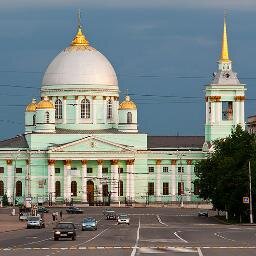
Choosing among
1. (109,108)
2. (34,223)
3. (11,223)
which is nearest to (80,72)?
(109,108)

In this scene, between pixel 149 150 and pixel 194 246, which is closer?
pixel 194 246

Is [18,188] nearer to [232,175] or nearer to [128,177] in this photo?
[128,177]

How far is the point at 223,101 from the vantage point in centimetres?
19612

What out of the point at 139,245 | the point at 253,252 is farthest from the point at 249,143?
the point at 253,252

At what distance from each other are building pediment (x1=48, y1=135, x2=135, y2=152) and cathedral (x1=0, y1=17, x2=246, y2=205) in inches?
5.1

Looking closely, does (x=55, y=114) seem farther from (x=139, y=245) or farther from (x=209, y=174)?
(x=139, y=245)

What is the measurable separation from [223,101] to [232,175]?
7263 cm

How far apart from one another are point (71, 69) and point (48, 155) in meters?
13.9

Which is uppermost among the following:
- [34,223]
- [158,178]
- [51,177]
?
[158,178]

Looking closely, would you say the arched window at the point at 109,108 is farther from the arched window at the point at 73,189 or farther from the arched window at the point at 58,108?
the arched window at the point at 73,189

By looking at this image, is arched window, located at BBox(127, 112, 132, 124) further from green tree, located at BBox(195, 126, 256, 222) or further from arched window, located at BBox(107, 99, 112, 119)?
green tree, located at BBox(195, 126, 256, 222)

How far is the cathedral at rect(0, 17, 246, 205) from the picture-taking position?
191 metres

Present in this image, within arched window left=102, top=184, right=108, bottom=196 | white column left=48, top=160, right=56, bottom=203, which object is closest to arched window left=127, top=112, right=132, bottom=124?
arched window left=102, top=184, right=108, bottom=196

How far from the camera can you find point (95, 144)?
191000mm
